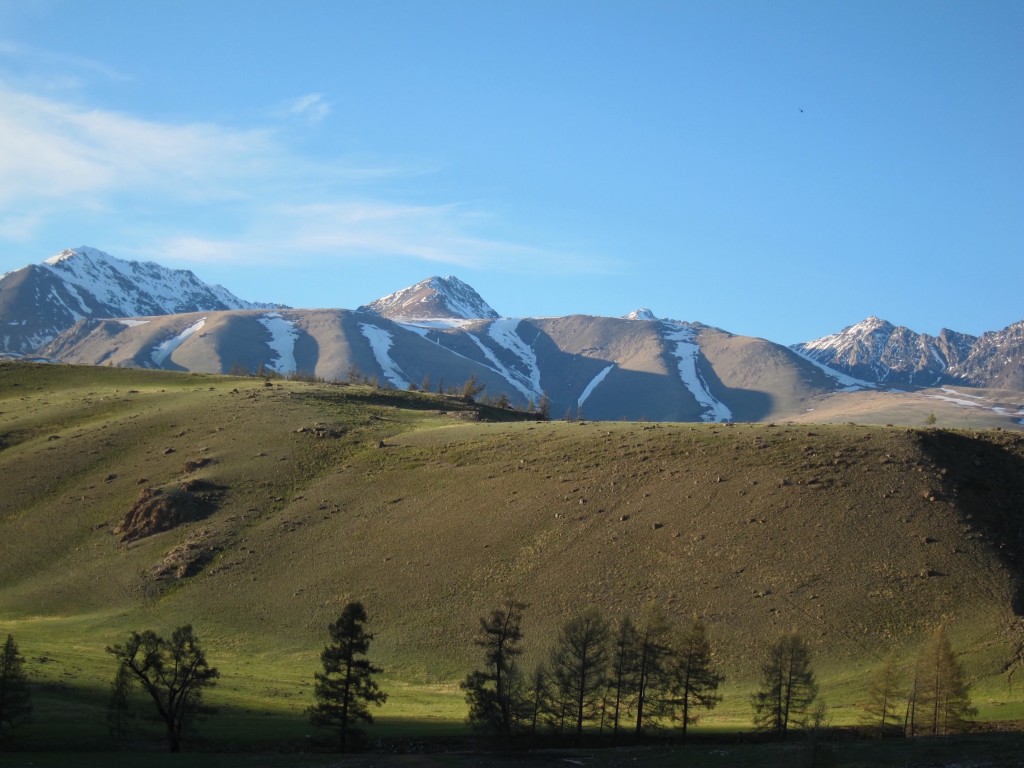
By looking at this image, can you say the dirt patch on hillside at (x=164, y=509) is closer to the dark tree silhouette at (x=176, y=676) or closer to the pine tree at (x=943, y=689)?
the dark tree silhouette at (x=176, y=676)

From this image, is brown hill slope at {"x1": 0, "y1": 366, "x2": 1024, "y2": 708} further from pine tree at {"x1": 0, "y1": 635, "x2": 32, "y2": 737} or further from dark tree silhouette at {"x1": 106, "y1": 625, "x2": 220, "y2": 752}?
pine tree at {"x1": 0, "y1": 635, "x2": 32, "y2": 737}

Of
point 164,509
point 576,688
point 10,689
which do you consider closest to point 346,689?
point 576,688

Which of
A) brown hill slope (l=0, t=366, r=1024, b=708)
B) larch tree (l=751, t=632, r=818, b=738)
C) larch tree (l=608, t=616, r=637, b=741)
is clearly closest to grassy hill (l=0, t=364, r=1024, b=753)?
brown hill slope (l=0, t=366, r=1024, b=708)

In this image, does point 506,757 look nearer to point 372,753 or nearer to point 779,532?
point 372,753

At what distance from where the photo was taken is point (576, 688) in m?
45.7

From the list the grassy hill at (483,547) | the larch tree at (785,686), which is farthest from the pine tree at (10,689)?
the larch tree at (785,686)

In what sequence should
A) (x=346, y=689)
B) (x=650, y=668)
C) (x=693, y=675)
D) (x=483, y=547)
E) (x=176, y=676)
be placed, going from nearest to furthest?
(x=176, y=676), (x=346, y=689), (x=650, y=668), (x=693, y=675), (x=483, y=547)

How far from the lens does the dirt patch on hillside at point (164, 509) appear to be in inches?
3418

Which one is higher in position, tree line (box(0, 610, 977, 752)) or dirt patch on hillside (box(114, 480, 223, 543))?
dirt patch on hillside (box(114, 480, 223, 543))

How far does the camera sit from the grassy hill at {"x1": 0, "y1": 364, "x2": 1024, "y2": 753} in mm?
59031

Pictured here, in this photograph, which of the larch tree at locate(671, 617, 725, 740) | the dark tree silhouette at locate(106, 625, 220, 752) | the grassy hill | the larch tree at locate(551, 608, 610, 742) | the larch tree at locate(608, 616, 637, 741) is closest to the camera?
the dark tree silhouette at locate(106, 625, 220, 752)

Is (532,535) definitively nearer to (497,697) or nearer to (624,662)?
(624,662)

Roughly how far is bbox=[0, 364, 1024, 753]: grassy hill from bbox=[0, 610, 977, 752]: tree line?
299 cm

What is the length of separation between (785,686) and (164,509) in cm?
6349
